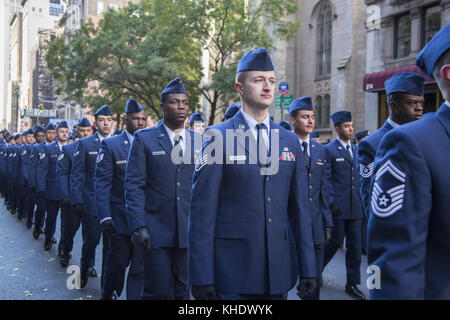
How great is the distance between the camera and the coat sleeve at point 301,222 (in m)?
3.06

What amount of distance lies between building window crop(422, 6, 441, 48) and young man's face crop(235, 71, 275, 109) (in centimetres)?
1718

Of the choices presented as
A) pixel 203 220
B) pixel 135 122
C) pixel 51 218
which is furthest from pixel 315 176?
pixel 51 218

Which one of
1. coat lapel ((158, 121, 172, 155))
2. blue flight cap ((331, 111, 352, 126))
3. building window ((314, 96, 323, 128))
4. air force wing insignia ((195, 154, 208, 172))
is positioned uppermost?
building window ((314, 96, 323, 128))

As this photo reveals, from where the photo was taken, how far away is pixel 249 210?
Result: 3037 mm

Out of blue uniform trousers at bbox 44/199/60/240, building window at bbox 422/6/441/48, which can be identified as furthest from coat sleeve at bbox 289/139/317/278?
building window at bbox 422/6/441/48

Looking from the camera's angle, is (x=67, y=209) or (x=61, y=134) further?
(x=61, y=134)

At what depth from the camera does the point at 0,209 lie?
1661 cm

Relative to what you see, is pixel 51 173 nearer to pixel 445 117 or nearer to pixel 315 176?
pixel 315 176

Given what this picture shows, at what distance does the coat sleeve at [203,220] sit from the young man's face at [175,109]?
196 cm

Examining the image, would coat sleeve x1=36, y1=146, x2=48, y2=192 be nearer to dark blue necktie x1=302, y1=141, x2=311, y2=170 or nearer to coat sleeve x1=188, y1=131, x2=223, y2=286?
dark blue necktie x1=302, y1=141, x2=311, y2=170

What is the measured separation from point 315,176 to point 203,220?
123 inches

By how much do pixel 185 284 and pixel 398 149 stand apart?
10.8ft

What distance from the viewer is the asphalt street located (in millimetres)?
6281

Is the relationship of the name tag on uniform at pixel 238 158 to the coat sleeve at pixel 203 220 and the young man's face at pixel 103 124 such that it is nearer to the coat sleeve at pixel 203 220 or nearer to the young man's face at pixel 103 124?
the coat sleeve at pixel 203 220
